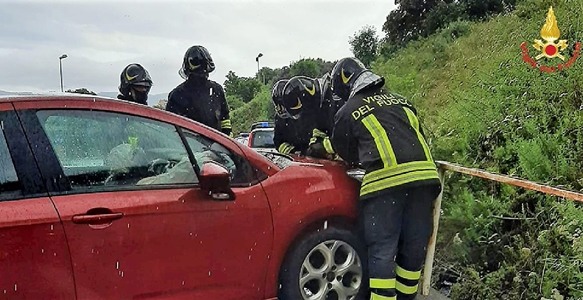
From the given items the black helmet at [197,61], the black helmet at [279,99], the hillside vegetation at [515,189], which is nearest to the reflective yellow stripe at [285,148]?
the black helmet at [279,99]

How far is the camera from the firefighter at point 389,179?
3693mm

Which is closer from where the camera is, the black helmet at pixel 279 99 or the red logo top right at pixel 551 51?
the black helmet at pixel 279 99

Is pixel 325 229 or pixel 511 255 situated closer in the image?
pixel 325 229

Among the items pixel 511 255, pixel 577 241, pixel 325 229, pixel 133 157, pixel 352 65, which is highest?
pixel 352 65

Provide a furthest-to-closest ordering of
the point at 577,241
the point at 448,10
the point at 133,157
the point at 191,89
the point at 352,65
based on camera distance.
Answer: the point at 448,10 → the point at 191,89 → the point at 352,65 → the point at 577,241 → the point at 133,157

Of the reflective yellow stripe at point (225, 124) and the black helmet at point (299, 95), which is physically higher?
the black helmet at point (299, 95)

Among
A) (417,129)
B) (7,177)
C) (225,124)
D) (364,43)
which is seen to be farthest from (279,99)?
(364,43)

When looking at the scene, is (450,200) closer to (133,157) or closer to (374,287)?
(374,287)

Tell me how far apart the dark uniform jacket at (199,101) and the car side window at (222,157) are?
238cm

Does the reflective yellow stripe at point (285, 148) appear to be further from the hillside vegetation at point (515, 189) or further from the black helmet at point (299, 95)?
the hillside vegetation at point (515, 189)

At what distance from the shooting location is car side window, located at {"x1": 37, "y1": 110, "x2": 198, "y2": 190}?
9.80 ft

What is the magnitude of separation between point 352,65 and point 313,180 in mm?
953

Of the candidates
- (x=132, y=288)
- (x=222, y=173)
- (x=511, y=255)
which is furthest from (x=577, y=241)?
(x=132, y=288)

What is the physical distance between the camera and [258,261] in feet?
11.5
